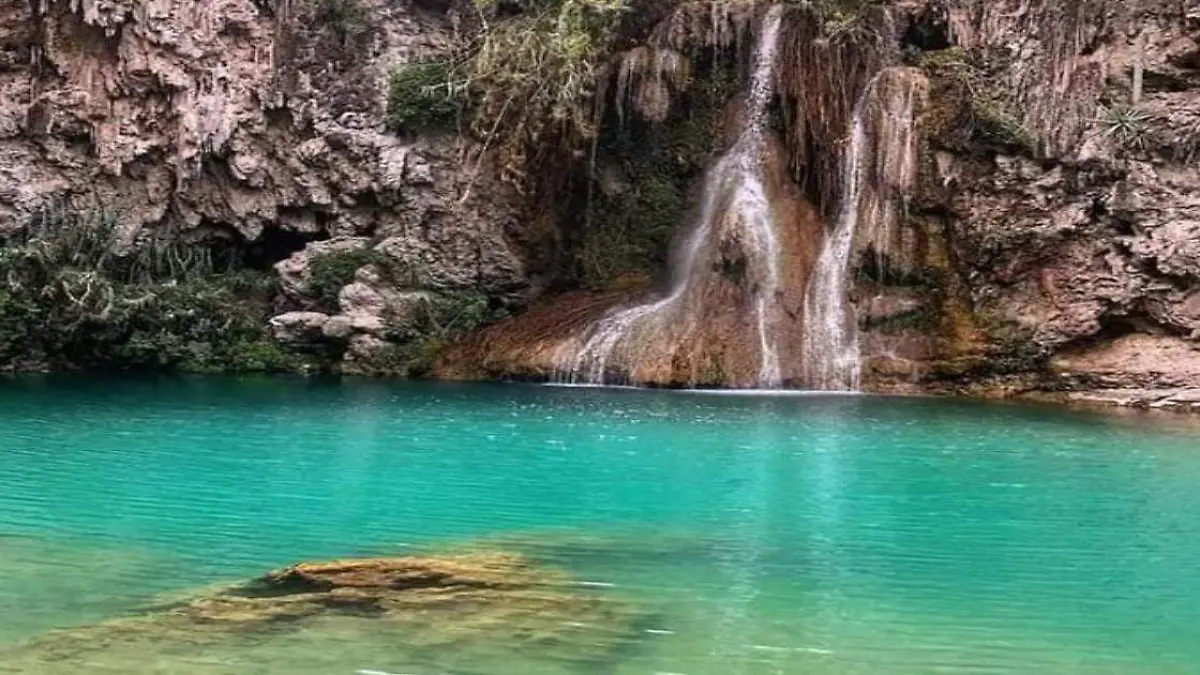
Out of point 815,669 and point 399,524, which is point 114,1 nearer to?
point 399,524

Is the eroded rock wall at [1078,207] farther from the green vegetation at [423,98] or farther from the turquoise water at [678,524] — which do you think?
the green vegetation at [423,98]

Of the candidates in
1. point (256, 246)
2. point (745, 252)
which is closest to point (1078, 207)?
point (745, 252)

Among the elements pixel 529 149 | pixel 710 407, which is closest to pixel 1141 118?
pixel 710 407

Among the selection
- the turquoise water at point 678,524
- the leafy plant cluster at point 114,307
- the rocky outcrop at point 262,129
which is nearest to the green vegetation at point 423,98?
the rocky outcrop at point 262,129

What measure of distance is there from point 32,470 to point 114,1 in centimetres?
1792

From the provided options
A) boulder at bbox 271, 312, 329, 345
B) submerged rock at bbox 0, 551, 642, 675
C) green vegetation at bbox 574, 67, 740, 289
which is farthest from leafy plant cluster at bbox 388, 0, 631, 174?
submerged rock at bbox 0, 551, 642, 675

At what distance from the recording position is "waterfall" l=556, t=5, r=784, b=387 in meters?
25.3

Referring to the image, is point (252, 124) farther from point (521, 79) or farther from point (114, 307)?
point (521, 79)

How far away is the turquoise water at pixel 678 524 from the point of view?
24.2ft

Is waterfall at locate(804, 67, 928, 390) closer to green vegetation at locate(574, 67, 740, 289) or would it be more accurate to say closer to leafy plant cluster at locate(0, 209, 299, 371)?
green vegetation at locate(574, 67, 740, 289)

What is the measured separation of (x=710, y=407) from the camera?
21.0 meters

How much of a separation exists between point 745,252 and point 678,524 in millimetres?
15387

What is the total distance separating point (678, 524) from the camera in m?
11.1

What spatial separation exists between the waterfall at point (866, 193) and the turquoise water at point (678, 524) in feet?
17.4
